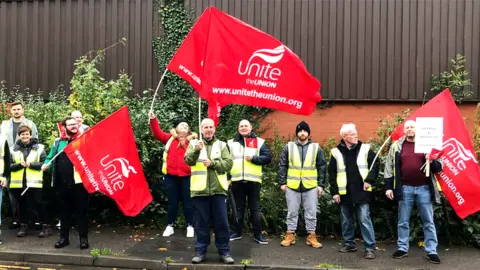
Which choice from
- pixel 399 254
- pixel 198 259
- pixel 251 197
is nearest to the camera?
pixel 198 259

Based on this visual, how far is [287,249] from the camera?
290 inches

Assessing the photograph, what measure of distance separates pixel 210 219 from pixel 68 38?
9440 mm

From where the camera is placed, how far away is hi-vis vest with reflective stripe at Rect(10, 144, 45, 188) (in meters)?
7.76

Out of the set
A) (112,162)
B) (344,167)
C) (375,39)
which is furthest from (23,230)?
(375,39)

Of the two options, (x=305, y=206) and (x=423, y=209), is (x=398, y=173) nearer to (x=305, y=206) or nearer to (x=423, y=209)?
(x=423, y=209)

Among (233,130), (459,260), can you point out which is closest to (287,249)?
(459,260)

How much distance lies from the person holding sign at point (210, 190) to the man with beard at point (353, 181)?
1775mm

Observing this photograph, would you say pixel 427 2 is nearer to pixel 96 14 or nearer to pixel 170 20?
pixel 170 20

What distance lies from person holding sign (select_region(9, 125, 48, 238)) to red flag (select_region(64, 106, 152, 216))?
129 centimetres

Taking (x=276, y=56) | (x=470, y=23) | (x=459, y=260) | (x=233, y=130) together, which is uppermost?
(x=470, y=23)

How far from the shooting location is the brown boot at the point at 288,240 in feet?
24.7

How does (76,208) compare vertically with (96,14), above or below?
below

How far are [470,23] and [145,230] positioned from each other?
32.2ft

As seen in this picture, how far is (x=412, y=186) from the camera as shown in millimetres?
6715
